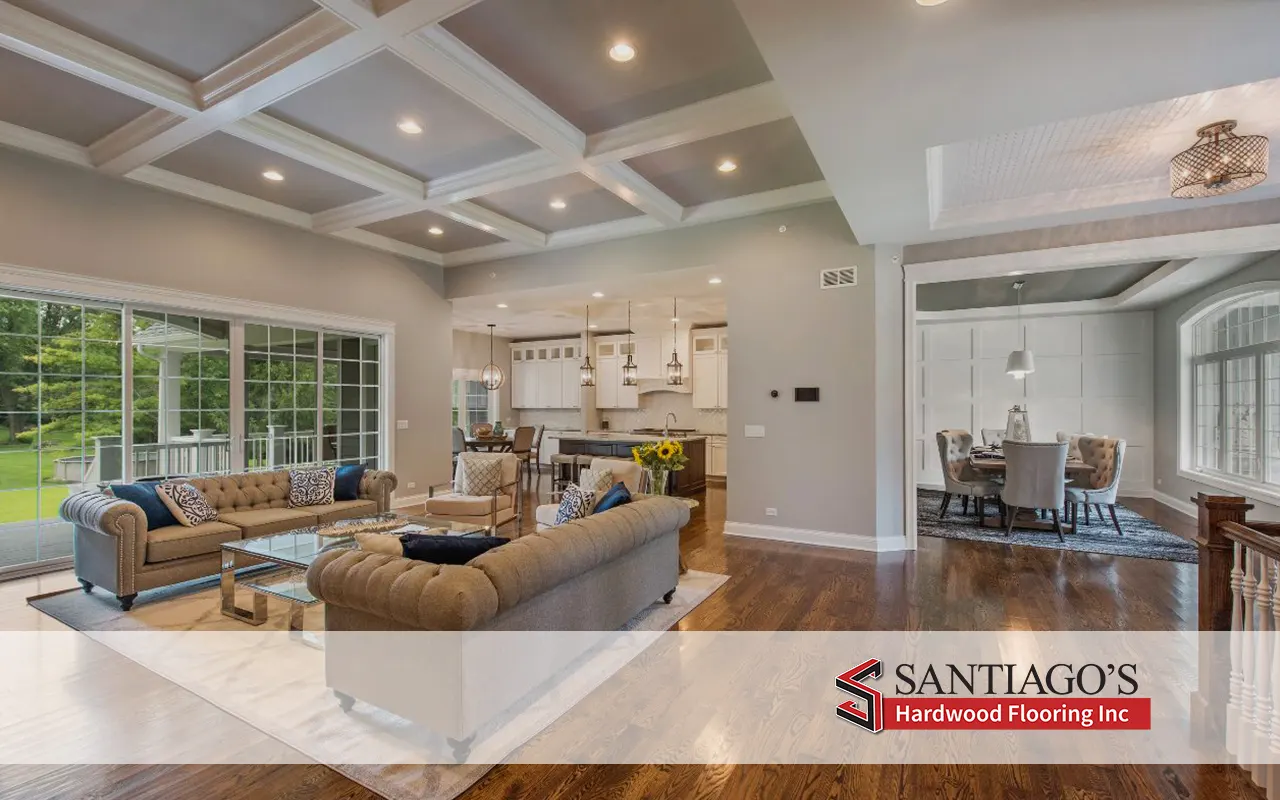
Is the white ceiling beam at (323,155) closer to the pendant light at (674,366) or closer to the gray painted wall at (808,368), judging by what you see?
the gray painted wall at (808,368)

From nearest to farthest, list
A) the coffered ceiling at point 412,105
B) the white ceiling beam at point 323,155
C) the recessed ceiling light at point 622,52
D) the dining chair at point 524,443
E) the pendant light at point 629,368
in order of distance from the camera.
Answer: the coffered ceiling at point 412,105
the recessed ceiling light at point 622,52
the white ceiling beam at point 323,155
the pendant light at point 629,368
the dining chair at point 524,443

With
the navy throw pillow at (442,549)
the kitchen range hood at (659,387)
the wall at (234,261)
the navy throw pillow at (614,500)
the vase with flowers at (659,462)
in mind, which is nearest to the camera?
the navy throw pillow at (442,549)

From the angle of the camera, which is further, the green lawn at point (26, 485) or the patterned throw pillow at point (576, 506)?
the green lawn at point (26, 485)

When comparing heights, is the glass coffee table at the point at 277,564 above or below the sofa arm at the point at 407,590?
below

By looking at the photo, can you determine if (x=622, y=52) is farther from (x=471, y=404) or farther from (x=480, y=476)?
(x=471, y=404)

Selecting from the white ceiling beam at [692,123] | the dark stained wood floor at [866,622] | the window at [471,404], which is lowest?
the dark stained wood floor at [866,622]

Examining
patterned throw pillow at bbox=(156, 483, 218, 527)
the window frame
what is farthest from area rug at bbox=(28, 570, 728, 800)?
the window frame

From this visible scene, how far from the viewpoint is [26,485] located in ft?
14.7

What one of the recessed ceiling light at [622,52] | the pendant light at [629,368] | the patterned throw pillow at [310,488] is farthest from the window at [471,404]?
the recessed ceiling light at [622,52]

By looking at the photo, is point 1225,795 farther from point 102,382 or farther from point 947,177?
point 102,382

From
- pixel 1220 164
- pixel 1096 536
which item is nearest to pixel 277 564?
pixel 1220 164

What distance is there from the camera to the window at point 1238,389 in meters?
5.75

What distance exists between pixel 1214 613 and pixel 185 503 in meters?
5.92

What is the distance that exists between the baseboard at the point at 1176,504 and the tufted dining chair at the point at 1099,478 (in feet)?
4.45
